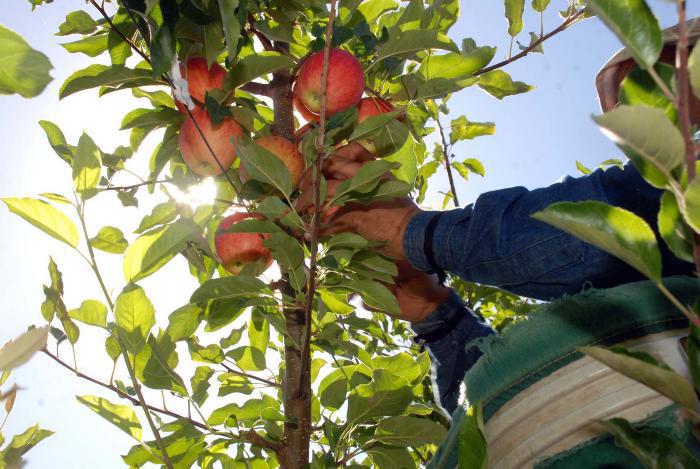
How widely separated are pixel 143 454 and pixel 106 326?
0.34 meters

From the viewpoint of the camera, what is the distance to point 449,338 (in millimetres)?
1735

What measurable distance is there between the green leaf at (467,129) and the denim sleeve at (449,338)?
0.72 metres

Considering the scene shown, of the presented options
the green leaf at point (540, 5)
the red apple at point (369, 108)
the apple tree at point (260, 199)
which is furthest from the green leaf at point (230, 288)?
the green leaf at point (540, 5)

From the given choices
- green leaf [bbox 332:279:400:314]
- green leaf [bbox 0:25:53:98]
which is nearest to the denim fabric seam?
green leaf [bbox 332:279:400:314]

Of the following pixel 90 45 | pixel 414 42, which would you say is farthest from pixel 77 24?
pixel 414 42

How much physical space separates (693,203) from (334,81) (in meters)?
0.98

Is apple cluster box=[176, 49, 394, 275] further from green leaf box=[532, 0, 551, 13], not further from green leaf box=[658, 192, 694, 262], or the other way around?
green leaf box=[658, 192, 694, 262]

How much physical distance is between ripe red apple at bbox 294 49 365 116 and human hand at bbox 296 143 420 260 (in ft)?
0.36

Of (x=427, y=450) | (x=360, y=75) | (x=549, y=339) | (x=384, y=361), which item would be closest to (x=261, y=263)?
(x=384, y=361)

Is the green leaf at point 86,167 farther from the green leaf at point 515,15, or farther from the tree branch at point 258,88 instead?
the green leaf at point 515,15

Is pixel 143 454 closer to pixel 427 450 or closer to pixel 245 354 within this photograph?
pixel 245 354

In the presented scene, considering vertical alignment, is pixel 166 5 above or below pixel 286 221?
above

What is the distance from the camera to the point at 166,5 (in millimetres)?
1020

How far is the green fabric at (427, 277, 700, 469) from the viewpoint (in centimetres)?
→ 62
